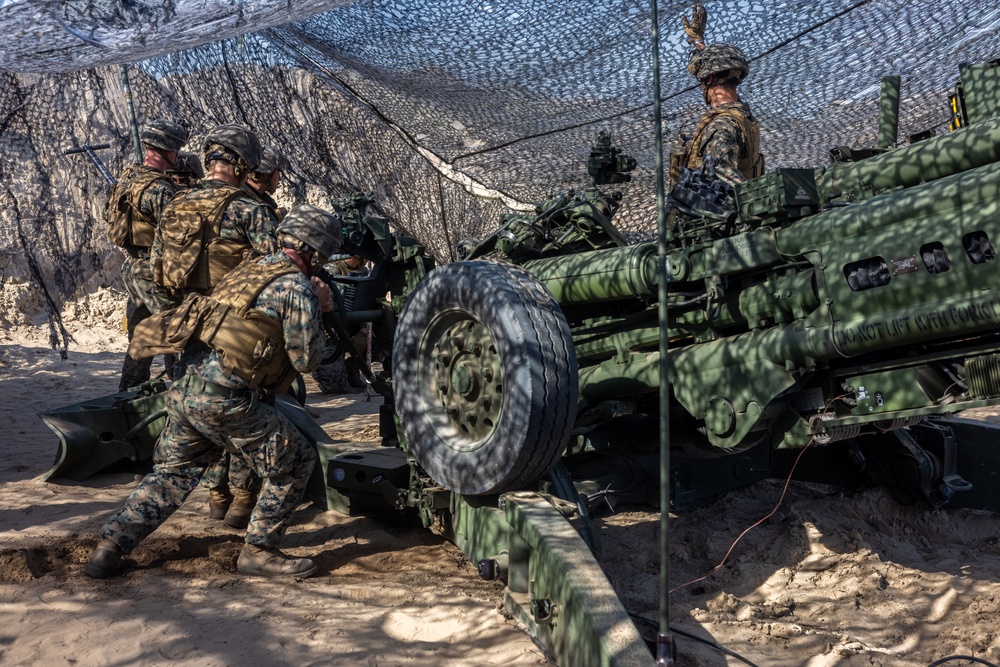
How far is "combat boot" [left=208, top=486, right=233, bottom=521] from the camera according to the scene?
15.4 feet

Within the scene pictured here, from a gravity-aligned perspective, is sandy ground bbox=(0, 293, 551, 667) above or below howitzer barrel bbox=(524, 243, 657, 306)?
below

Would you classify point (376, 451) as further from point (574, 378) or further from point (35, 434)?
point (35, 434)

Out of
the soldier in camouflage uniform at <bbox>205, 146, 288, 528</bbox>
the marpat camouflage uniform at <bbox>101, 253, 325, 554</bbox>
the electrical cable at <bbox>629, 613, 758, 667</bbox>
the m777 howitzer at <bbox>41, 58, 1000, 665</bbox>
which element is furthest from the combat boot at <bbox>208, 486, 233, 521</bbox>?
the electrical cable at <bbox>629, 613, 758, 667</bbox>

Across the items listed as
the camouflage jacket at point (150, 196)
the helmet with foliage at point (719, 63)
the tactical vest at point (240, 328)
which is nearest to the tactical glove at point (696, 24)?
the helmet with foliage at point (719, 63)

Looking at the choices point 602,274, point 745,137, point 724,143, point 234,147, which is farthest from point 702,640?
point 234,147

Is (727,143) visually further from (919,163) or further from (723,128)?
(919,163)

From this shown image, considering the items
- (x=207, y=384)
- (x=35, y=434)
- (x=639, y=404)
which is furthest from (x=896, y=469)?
(x=35, y=434)

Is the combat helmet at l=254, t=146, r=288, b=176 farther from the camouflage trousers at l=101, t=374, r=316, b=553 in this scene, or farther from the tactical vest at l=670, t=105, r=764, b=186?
the tactical vest at l=670, t=105, r=764, b=186

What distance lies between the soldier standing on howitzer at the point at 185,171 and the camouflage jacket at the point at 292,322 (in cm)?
261

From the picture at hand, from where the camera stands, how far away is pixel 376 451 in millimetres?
4523

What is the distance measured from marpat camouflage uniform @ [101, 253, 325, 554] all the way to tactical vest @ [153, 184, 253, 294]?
60 centimetres

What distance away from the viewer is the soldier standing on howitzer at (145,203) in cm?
560

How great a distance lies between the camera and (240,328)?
372cm

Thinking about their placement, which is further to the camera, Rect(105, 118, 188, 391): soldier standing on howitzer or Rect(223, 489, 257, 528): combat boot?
Rect(105, 118, 188, 391): soldier standing on howitzer
